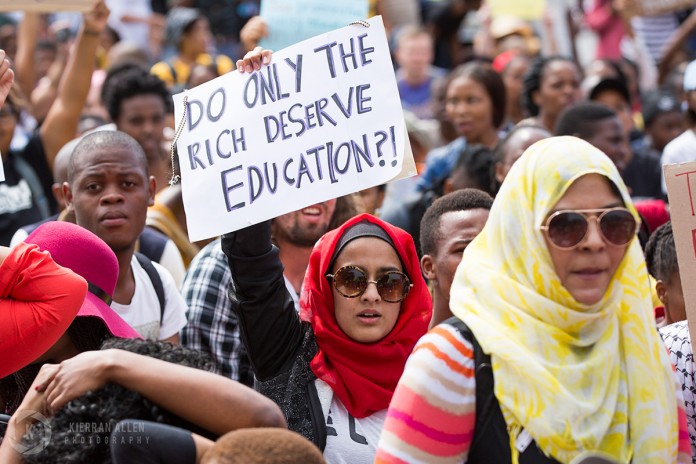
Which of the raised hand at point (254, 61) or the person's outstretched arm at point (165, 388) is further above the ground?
the raised hand at point (254, 61)

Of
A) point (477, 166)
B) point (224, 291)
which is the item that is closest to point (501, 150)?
point (477, 166)

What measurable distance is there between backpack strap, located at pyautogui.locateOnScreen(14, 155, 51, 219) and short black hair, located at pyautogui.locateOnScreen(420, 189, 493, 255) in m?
2.62

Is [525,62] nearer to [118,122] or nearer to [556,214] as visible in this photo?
[118,122]

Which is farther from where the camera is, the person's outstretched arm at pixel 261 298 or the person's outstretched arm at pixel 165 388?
the person's outstretched arm at pixel 261 298

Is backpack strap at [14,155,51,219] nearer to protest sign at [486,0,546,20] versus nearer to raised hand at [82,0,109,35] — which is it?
raised hand at [82,0,109,35]

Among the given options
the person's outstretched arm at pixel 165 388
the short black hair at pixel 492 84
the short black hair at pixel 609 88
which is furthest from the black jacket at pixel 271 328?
the short black hair at pixel 609 88

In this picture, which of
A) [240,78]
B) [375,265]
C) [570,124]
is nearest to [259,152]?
[240,78]

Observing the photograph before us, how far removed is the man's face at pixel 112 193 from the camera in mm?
4430

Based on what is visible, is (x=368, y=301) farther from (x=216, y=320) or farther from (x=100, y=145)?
(x=100, y=145)

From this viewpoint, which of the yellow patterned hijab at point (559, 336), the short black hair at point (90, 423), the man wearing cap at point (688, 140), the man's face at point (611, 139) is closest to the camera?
the short black hair at point (90, 423)

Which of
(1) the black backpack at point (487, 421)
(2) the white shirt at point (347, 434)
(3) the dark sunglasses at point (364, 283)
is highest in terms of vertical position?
(3) the dark sunglasses at point (364, 283)

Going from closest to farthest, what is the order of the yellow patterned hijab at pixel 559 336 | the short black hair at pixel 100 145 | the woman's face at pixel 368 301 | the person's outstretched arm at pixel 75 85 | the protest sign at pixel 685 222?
the yellow patterned hijab at pixel 559 336 → the protest sign at pixel 685 222 → the woman's face at pixel 368 301 → the short black hair at pixel 100 145 → the person's outstretched arm at pixel 75 85

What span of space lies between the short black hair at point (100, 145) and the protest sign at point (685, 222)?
2.17 m

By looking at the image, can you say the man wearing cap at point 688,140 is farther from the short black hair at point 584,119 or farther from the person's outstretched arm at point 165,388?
the person's outstretched arm at point 165,388
